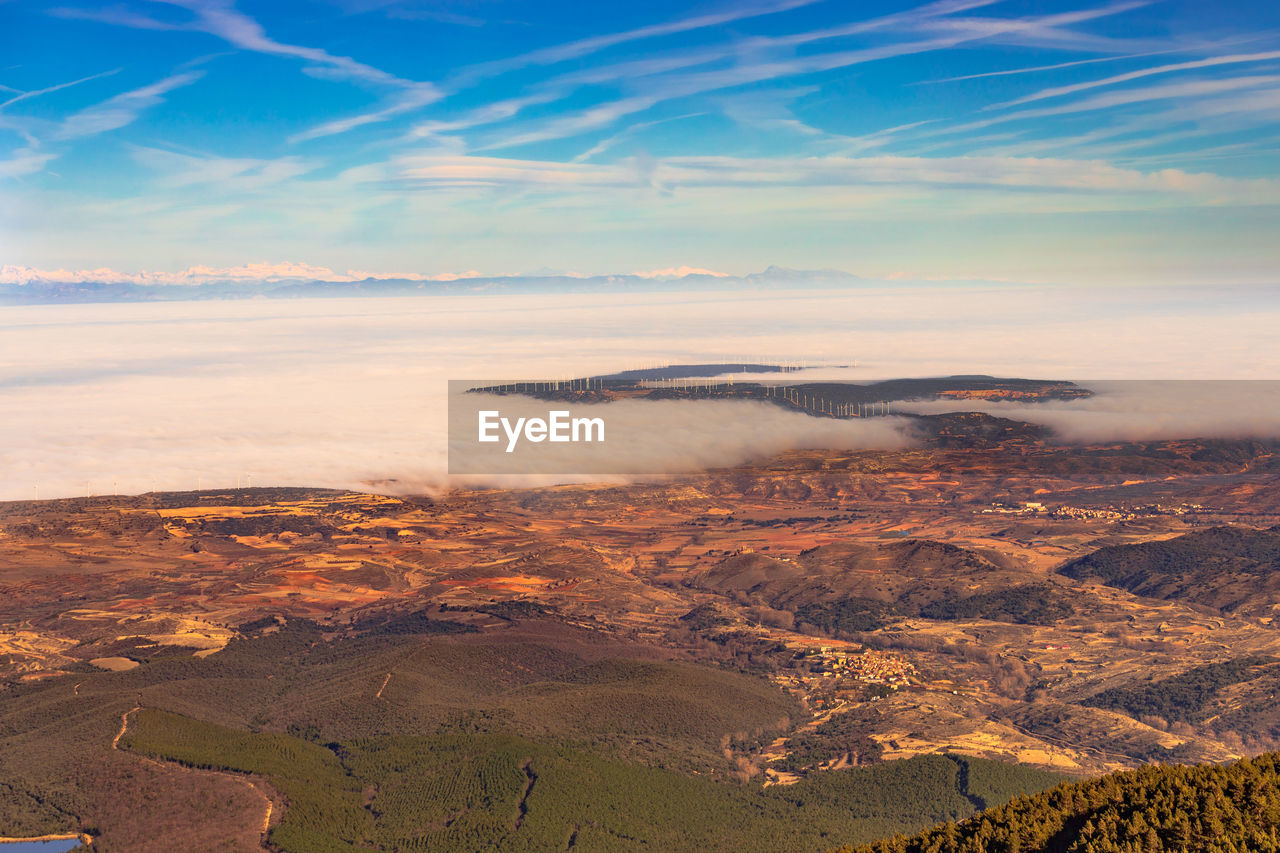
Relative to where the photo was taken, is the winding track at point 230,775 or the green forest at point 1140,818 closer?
the green forest at point 1140,818

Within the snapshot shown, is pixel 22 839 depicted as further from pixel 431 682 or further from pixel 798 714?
pixel 798 714

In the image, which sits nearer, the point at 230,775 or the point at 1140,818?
the point at 1140,818

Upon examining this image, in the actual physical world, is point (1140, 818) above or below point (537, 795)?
above

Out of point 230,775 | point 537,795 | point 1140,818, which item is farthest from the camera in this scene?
point 230,775

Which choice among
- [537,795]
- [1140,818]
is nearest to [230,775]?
[537,795]

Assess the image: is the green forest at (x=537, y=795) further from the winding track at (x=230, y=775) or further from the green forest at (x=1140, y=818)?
the green forest at (x=1140, y=818)

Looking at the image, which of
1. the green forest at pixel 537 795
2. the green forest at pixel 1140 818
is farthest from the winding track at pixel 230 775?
the green forest at pixel 1140 818

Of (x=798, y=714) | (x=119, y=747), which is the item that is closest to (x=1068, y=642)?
(x=798, y=714)

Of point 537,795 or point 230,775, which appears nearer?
point 537,795

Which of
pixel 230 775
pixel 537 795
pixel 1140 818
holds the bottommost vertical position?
pixel 537 795

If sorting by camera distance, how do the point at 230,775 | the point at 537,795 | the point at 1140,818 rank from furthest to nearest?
the point at 230,775 → the point at 537,795 → the point at 1140,818

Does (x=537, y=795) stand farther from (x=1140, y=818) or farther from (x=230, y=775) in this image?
(x=1140, y=818)
